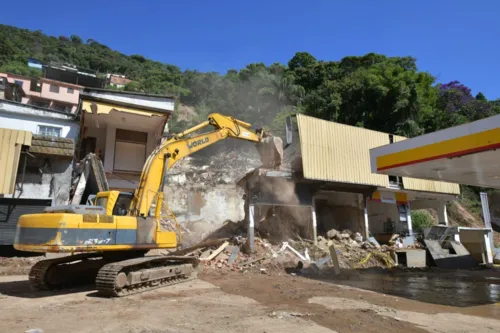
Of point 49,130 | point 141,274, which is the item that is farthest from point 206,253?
point 49,130

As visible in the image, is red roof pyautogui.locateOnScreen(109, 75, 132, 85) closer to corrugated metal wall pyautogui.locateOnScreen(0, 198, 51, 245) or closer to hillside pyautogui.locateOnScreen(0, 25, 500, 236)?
hillside pyautogui.locateOnScreen(0, 25, 500, 236)

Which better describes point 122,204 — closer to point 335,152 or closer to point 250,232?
point 250,232

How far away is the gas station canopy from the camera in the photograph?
33.2 feet

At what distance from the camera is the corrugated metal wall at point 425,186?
2306 cm

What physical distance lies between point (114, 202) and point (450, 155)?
988 centimetres

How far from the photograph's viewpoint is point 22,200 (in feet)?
49.5

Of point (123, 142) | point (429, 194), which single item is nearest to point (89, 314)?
point (123, 142)

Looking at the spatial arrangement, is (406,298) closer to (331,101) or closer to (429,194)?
(429,194)

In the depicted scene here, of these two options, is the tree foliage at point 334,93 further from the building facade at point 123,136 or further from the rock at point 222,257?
the rock at point 222,257

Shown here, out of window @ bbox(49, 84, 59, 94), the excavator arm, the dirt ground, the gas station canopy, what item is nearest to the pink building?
window @ bbox(49, 84, 59, 94)

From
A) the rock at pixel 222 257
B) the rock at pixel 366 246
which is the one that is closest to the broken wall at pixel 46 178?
the rock at pixel 222 257

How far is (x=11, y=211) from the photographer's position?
1486cm

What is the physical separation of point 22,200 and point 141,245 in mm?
9015

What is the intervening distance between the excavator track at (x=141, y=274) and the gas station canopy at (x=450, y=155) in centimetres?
798
